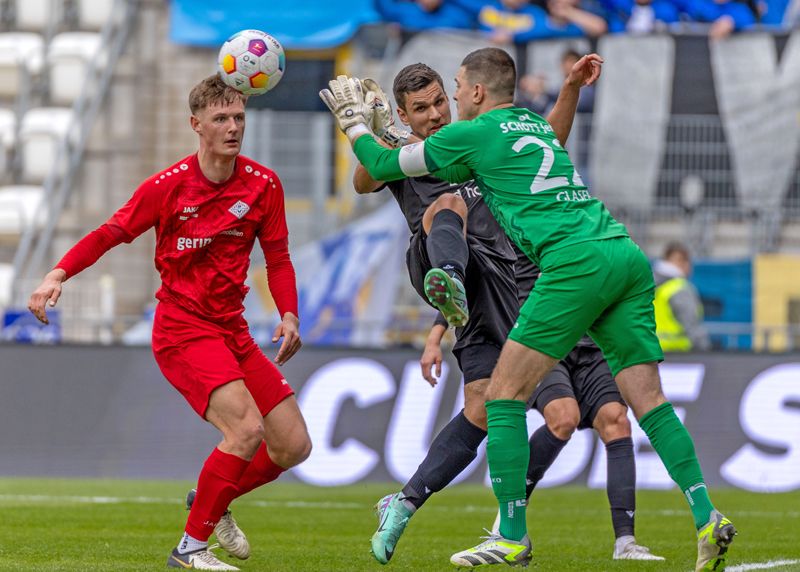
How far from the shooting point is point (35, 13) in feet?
77.3

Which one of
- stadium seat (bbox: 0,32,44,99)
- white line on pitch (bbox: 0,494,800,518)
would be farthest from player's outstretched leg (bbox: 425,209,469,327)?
stadium seat (bbox: 0,32,44,99)

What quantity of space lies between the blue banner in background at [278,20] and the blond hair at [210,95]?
13.9m

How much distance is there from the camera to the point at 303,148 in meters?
20.2

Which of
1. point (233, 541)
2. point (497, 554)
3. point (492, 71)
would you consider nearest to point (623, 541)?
point (497, 554)

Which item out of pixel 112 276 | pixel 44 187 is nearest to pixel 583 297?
pixel 112 276

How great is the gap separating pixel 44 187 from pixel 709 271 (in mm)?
9494

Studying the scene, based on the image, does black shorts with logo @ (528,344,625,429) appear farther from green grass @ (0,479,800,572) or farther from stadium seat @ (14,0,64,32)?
stadium seat @ (14,0,64,32)

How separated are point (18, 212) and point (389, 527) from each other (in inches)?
600

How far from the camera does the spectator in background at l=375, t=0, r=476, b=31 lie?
2083 centimetres

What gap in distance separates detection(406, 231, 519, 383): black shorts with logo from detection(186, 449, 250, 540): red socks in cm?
128

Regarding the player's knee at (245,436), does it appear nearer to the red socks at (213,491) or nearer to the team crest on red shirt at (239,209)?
the red socks at (213,491)

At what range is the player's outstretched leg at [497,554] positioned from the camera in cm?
617

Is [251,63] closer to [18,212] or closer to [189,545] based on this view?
[189,545]

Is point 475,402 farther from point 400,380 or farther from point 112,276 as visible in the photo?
point 112,276
